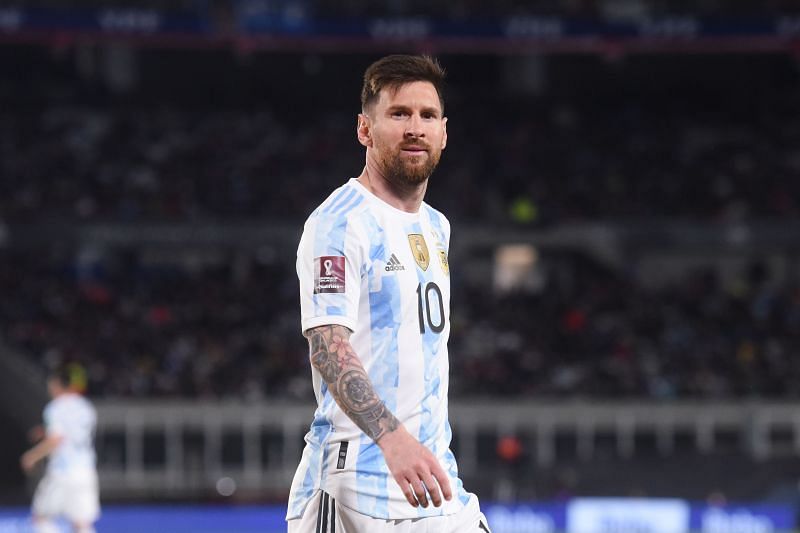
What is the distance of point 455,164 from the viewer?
29703 millimetres

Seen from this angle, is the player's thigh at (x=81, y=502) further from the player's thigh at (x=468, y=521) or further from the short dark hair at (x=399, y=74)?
the short dark hair at (x=399, y=74)

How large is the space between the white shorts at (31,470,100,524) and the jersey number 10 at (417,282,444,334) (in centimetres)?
1124

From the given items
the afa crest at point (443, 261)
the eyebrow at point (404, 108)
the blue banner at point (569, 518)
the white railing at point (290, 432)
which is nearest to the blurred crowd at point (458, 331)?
the white railing at point (290, 432)

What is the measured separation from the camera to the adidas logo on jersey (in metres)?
4.16

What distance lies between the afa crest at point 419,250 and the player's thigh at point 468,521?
718 millimetres

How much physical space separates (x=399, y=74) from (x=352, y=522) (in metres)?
1.26

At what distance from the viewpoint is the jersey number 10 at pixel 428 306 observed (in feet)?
13.8

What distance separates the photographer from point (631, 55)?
3369cm

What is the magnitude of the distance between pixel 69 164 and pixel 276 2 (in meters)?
5.33

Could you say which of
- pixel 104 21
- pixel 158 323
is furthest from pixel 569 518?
pixel 104 21

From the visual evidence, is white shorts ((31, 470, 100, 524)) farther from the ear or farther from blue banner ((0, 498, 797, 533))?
the ear

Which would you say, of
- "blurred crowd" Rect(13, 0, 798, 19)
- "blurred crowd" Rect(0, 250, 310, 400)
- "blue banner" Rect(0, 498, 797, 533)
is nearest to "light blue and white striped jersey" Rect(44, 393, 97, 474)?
"blue banner" Rect(0, 498, 797, 533)

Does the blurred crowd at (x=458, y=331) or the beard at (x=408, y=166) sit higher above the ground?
the blurred crowd at (x=458, y=331)

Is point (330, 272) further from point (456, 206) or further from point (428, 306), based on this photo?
point (456, 206)
